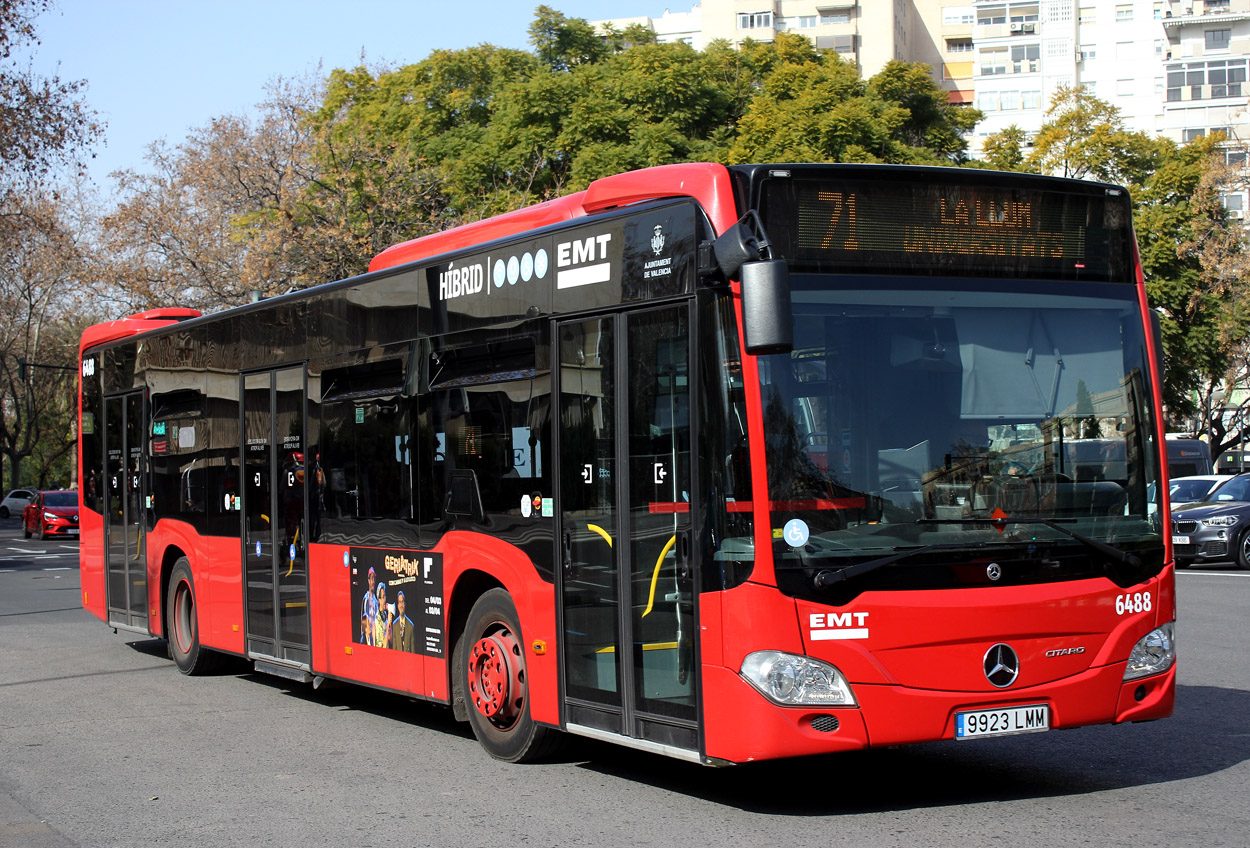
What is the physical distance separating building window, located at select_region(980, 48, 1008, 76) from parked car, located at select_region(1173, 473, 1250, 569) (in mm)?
68486

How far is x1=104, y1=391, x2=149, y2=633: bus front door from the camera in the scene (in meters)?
13.5

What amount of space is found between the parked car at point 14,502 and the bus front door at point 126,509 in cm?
5246

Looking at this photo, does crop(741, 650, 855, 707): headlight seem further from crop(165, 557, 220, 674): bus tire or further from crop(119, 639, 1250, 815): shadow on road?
crop(165, 557, 220, 674): bus tire

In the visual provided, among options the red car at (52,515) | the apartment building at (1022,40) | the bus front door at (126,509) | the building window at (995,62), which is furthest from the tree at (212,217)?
the building window at (995,62)

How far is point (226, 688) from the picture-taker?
1174 cm

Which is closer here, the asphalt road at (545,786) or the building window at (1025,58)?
the asphalt road at (545,786)

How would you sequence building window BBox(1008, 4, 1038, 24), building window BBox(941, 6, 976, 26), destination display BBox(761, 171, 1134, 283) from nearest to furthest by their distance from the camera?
destination display BBox(761, 171, 1134, 283) < building window BBox(1008, 4, 1038, 24) < building window BBox(941, 6, 976, 26)

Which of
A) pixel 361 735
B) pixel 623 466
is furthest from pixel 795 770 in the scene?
pixel 361 735

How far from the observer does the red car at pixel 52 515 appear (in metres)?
42.3

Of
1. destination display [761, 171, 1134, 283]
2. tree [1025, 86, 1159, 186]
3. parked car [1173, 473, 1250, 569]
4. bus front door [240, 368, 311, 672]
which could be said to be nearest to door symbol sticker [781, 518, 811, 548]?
destination display [761, 171, 1134, 283]

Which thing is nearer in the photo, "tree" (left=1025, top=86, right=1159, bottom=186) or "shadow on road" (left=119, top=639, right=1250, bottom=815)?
"shadow on road" (left=119, top=639, right=1250, bottom=815)

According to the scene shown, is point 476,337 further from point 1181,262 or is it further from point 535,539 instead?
point 1181,262

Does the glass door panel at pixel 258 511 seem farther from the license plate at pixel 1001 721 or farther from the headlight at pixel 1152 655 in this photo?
the headlight at pixel 1152 655

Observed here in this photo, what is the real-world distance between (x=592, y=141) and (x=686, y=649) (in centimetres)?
3248
